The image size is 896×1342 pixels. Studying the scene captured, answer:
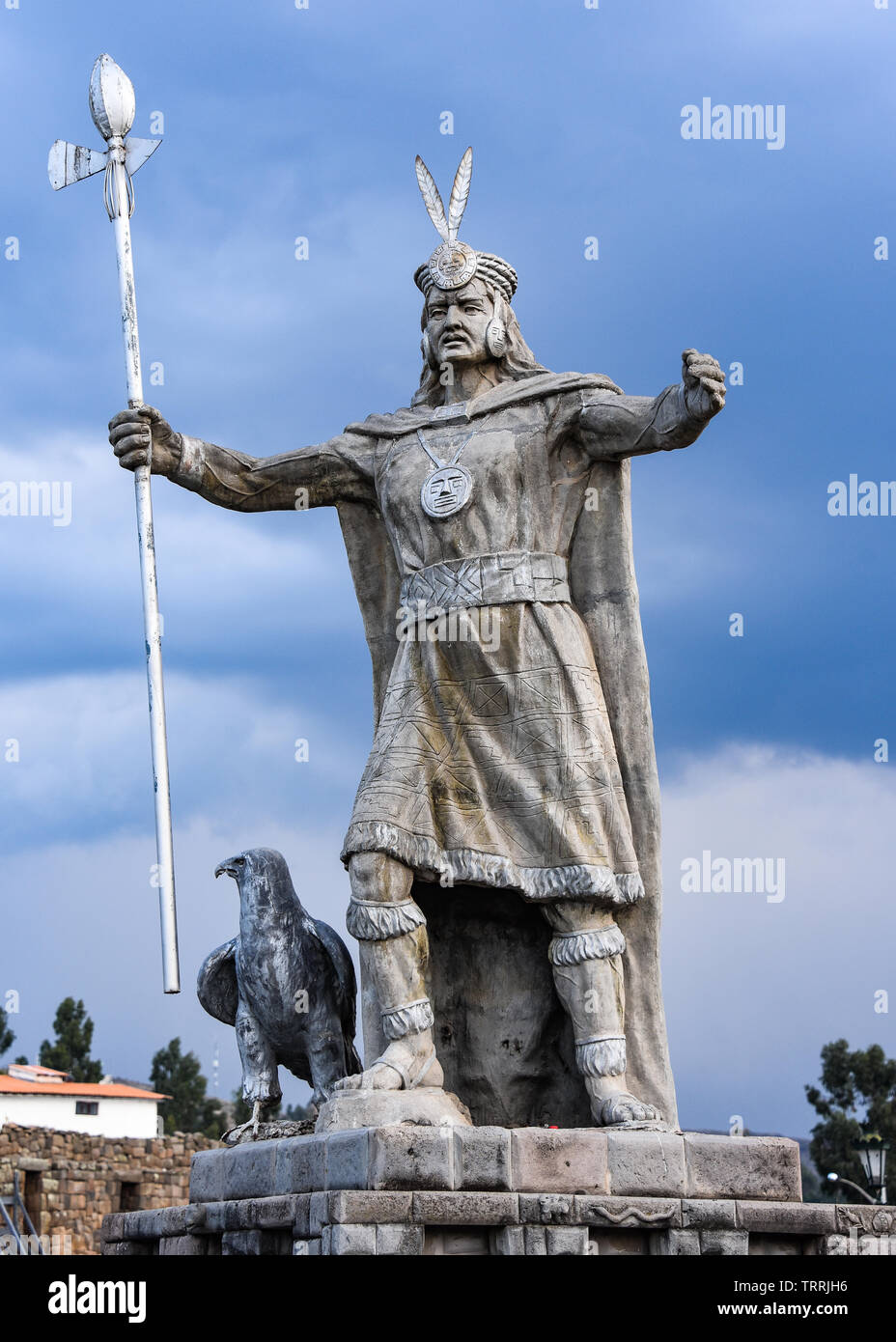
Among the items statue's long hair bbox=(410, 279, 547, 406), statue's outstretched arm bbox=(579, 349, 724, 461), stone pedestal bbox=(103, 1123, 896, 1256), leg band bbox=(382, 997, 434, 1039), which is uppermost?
statue's long hair bbox=(410, 279, 547, 406)

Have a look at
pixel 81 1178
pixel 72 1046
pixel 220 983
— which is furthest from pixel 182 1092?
pixel 220 983

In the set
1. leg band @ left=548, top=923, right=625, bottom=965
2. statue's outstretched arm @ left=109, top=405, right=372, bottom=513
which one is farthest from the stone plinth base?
statue's outstretched arm @ left=109, top=405, right=372, bottom=513

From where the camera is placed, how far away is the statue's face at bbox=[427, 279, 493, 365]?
805 centimetres

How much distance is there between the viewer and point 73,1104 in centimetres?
4319

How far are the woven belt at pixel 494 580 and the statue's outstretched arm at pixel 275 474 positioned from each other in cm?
82

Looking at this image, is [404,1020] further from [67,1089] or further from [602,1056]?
[67,1089]

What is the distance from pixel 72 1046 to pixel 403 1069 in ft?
151

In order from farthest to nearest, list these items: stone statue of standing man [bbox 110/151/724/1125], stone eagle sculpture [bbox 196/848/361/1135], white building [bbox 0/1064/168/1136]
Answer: white building [bbox 0/1064/168/1136], stone eagle sculpture [bbox 196/848/361/1135], stone statue of standing man [bbox 110/151/724/1125]

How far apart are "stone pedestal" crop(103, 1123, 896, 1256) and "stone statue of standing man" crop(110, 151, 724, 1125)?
0.36 m

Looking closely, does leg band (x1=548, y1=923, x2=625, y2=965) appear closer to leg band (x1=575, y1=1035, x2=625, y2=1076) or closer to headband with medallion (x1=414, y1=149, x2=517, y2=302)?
leg band (x1=575, y1=1035, x2=625, y2=1076)

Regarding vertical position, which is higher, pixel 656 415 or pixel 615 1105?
pixel 656 415
